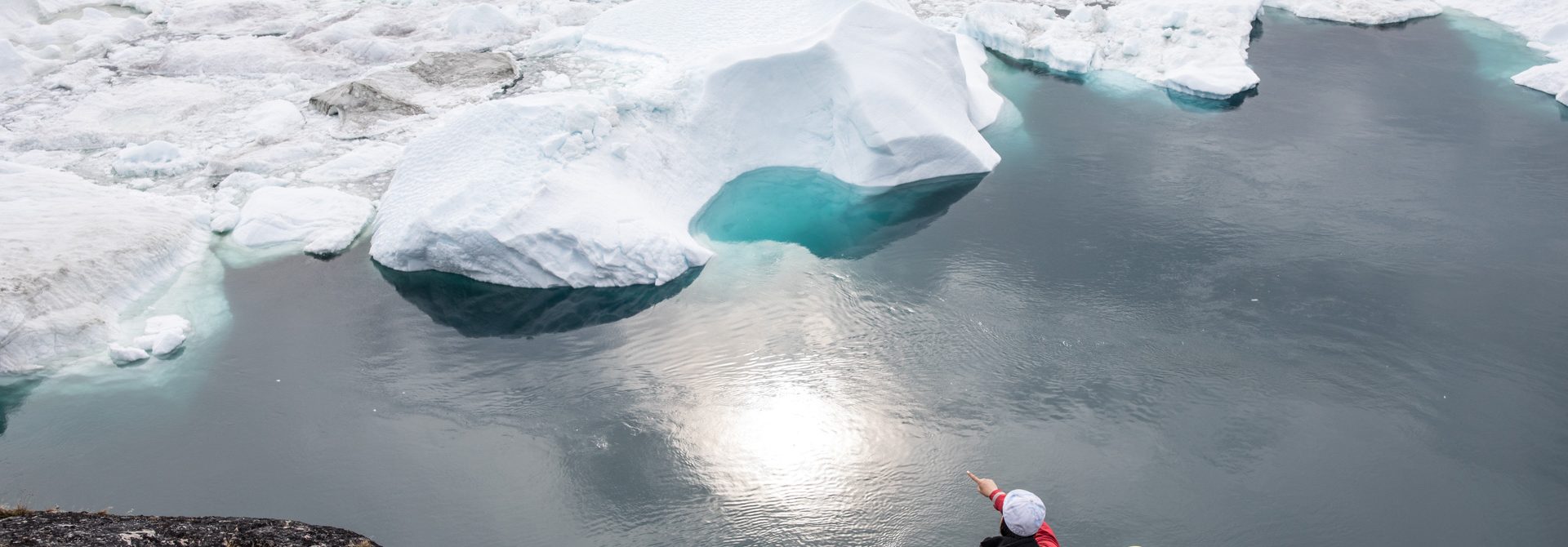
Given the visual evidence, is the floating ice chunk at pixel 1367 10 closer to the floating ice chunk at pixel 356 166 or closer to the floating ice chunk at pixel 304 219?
the floating ice chunk at pixel 356 166

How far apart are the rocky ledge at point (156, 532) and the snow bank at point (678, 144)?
4.90 metres

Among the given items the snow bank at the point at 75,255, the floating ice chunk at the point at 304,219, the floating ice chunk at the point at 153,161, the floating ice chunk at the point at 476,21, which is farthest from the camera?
the floating ice chunk at the point at 476,21

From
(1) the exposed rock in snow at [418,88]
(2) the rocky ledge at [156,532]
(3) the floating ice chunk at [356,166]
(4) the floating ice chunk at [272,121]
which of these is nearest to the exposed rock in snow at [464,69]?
(1) the exposed rock in snow at [418,88]

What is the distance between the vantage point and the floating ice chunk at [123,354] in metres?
11.2

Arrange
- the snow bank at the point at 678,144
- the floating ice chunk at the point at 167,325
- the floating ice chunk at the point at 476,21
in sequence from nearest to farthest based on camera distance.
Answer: the floating ice chunk at the point at 167,325, the snow bank at the point at 678,144, the floating ice chunk at the point at 476,21

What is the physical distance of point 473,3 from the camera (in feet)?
72.9

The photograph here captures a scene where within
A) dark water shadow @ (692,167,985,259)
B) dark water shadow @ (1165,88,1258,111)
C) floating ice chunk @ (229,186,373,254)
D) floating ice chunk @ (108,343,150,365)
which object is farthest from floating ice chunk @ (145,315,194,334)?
dark water shadow @ (1165,88,1258,111)

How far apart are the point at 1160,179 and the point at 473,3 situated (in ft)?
49.9

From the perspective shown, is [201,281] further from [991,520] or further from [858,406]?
[991,520]

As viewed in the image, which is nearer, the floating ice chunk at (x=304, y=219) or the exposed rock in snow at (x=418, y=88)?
the floating ice chunk at (x=304, y=219)

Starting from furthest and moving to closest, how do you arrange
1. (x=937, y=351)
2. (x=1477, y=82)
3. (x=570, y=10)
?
(x=570, y=10)
(x=1477, y=82)
(x=937, y=351)

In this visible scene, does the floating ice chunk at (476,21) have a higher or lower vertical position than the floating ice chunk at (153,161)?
higher

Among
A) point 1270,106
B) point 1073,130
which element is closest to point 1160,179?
point 1073,130

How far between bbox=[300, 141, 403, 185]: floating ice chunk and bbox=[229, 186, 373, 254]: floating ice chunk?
A: 490 millimetres
